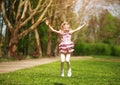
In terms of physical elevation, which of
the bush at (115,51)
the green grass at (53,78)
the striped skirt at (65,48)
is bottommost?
the bush at (115,51)

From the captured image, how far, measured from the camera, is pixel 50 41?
41344mm

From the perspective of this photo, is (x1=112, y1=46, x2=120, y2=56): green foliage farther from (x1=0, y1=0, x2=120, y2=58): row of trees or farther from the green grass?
the green grass

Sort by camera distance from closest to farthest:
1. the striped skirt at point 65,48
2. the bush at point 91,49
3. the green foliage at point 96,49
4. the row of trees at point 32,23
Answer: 1. the striped skirt at point 65,48
2. the row of trees at point 32,23
3. the bush at point 91,49
4. the green foliage at point 96,49

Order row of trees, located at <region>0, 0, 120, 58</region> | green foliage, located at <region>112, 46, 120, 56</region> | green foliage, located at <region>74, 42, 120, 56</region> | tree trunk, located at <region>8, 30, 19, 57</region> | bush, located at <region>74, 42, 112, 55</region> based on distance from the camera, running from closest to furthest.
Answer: tree trunk, located at <region>8, 30, 19, 57</region>
row of trees, located at <region>0, 0, 120, 58</region>
bush, located at <region>74, 42, 112, 55</region>
green foliage, located at <region>74, 42, 120, 56</region>
green foliage, located at <region>112, 46, 120, 56</region>

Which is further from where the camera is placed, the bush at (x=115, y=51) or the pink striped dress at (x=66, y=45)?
the bush at (x=115, y=51)

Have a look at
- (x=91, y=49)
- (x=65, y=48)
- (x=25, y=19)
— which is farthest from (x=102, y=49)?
(x=65, y=48)

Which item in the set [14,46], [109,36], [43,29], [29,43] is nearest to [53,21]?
[43,29]

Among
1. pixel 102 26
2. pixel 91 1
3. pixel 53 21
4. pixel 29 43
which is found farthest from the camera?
pixel 102 26

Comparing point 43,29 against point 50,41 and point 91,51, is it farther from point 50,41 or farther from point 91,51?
point 91,51

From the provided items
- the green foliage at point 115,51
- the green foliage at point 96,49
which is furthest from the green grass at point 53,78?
the green foliage at point 115,51

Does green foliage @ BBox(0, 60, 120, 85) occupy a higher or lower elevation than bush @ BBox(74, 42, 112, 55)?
higher

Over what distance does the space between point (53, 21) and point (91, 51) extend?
2068 cm

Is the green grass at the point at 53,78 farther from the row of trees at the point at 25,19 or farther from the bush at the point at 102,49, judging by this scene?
the bush at the point at 102,49

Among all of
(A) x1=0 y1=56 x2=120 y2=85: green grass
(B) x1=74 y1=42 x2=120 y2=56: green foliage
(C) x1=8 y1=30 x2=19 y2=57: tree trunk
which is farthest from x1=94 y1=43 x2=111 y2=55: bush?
(A) x1=0 y1=56 x2=120 y2=85: green grass
